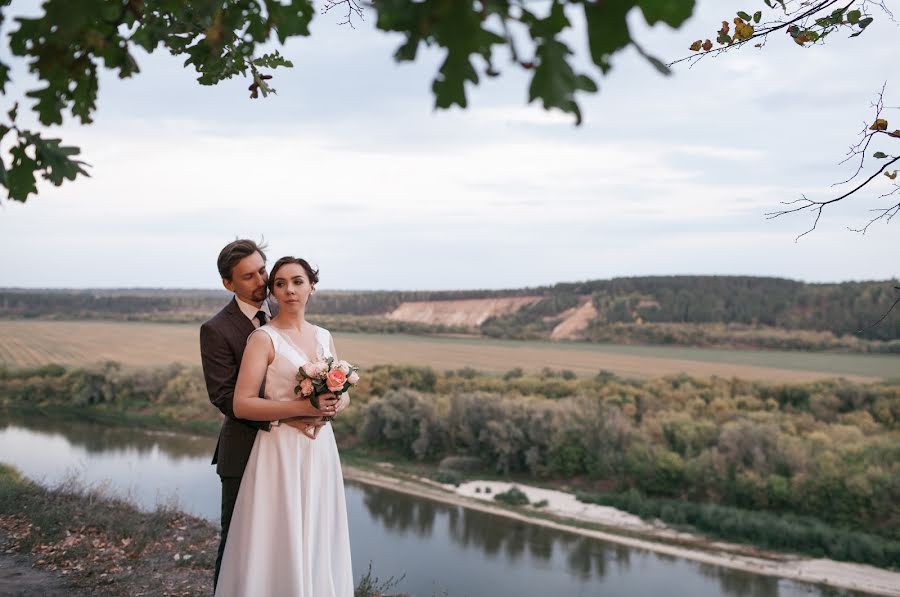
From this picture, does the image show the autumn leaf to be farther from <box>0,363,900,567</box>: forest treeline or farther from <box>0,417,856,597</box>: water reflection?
<box>0,363,900,567</box>: forest treeline

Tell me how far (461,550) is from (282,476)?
44.4ft

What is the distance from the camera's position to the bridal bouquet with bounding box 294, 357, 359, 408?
3064mm

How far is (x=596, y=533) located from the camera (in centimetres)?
1777

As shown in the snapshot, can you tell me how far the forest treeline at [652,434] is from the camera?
1878 centimetres

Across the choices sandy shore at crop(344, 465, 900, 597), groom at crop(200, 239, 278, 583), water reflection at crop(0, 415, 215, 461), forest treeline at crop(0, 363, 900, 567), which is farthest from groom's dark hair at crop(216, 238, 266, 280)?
water reflection at crop(0, 415, 215, 461)

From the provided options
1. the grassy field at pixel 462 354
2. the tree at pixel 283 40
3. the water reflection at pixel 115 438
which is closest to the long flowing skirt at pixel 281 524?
the tree at pixel 283 40

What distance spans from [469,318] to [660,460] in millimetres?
26559

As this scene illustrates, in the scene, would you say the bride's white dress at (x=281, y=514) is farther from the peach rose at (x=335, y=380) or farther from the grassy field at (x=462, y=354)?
the grassy field at (x=462, y=354)

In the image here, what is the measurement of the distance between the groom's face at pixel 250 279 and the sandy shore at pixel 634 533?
1530 centimetres

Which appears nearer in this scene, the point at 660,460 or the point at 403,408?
the point at 660,460

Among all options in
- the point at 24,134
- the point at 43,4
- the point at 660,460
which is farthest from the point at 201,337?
the point at 660,460

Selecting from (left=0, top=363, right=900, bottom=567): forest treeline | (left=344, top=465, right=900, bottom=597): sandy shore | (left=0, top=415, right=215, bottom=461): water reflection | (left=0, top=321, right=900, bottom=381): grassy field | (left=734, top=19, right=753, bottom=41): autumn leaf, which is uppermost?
(left=734, top=19, right=753, bottom=41): autumn leaf

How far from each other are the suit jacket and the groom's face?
69 mm

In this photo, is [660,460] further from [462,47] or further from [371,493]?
[462,47]
